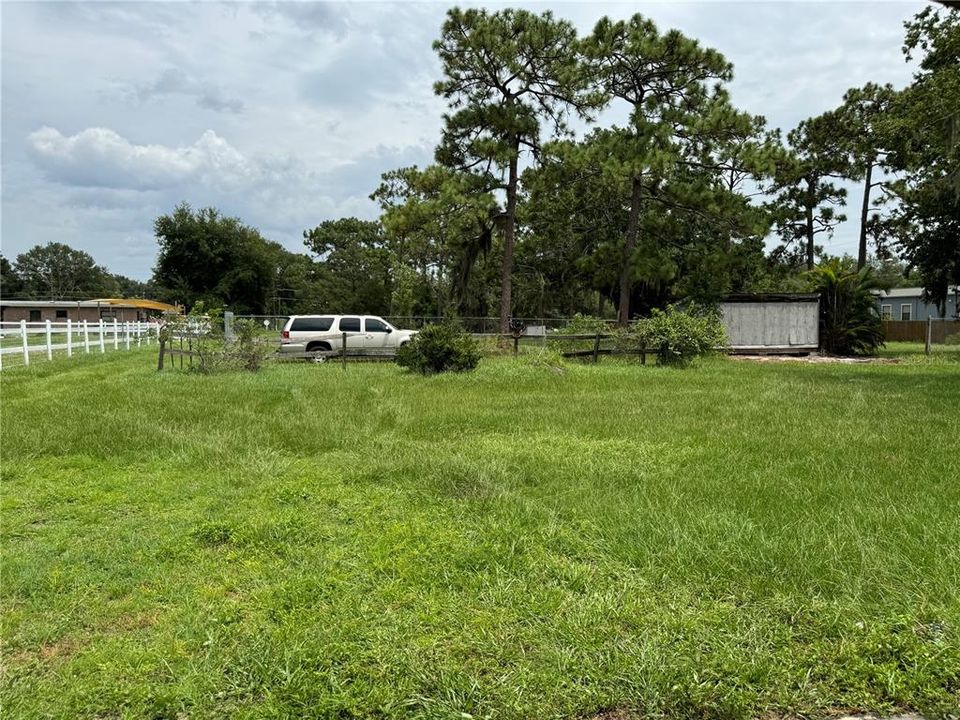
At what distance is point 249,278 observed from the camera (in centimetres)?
5734

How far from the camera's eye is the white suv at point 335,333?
18573mm

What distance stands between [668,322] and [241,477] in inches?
566

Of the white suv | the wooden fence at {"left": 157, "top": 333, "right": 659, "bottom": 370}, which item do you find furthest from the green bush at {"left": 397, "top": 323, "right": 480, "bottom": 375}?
the white suv

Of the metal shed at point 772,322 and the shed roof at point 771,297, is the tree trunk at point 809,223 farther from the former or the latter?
the metal shed at point 772,322

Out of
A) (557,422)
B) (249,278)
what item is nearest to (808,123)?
(557,422)

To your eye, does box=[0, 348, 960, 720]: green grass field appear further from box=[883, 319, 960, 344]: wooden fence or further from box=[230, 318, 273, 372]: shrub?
box=[883, 319, 960, 344]: wooden fence

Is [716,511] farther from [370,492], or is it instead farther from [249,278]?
[249,278]

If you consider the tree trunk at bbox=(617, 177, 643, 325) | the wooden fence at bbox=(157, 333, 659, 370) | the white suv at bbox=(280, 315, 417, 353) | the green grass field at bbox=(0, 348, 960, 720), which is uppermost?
the tree trunk at bbox=(617, 177, 643, 325)

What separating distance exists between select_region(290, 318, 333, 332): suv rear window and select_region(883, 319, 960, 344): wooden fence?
33.2 metres

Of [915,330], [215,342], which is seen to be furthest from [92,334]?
[915,330]

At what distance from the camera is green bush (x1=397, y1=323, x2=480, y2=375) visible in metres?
14.6

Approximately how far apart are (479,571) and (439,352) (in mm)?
11290

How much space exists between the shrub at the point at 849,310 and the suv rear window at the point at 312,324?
63.1 ft

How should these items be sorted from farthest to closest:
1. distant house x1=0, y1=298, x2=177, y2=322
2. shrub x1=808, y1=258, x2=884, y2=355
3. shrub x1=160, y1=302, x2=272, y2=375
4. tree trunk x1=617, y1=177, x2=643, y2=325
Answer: distant house x1=0, y1=298, x2=177, y2=322 → tree trunk x1=617, y1=177, x2=643, y2=325 → shrub x1=808, y1=258, x2=884, y2=355 → shrub x1=160, y1=302, x2=272, y2=375
